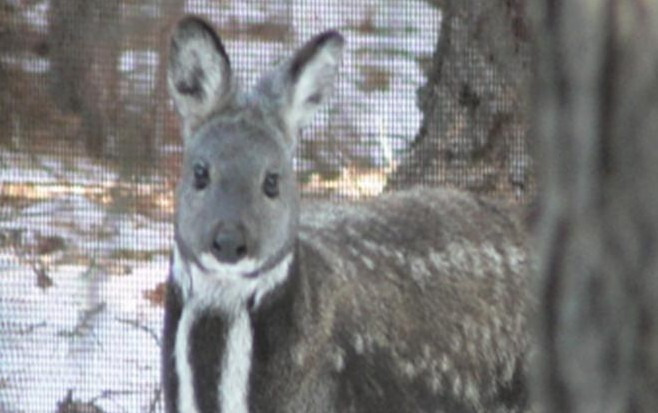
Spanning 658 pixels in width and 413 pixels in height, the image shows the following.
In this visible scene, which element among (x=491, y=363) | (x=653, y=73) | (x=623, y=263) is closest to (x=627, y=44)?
(x=653, y=73)

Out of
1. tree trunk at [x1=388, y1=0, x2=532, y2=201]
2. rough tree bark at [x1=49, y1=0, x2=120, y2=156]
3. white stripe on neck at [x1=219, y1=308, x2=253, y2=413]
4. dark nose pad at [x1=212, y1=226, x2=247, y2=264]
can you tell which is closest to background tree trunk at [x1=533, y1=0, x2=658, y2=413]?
dark nose pad at [x1=212, y1=226, x2=247, y2=264]

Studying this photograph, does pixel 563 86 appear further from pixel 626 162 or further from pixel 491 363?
pixel 491 363

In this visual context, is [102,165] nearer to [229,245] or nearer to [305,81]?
[305,81]

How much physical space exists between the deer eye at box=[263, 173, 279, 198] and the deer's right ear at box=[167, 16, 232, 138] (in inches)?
16.3

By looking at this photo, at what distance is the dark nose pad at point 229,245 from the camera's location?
6.05 metres

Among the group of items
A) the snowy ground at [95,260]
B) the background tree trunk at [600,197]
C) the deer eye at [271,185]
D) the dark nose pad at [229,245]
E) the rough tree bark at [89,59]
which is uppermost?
the background tree trunk at [600,197]

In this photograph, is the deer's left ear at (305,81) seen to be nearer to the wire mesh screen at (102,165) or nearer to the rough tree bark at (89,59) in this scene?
the wire mesh screen at (102,165)

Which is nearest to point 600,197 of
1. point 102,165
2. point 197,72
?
point 197,72

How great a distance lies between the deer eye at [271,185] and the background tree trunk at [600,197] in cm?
405

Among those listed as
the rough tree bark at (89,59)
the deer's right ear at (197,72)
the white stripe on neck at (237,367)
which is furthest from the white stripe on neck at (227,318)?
the rough tree bark at (89,59)

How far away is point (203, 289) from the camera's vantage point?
6.31m

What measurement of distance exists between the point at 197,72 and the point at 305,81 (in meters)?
0.38

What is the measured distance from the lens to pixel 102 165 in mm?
8117

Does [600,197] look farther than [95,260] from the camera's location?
No
